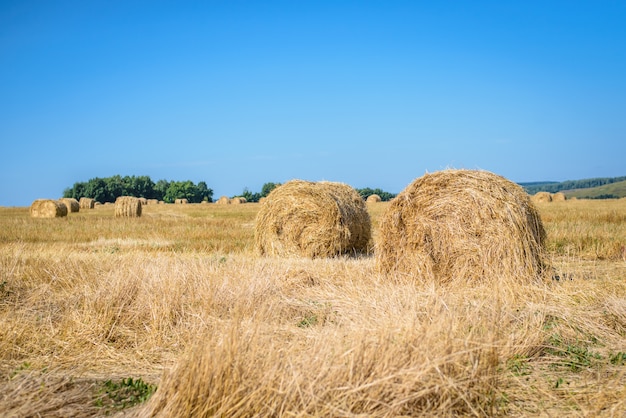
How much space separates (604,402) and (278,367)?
87.5 inches

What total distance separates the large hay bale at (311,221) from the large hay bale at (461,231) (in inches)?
133

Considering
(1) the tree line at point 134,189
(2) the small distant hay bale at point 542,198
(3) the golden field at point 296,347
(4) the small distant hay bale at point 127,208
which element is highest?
(1) the tree line at point 134,189

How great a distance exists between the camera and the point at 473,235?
847 centimetres

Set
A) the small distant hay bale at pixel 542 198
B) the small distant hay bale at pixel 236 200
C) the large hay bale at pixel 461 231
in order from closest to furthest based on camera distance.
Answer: the large hay bale at pixel 461 231
the small distant hay bale at pixel 542 198
the small distant hay bale at pixel 236 200

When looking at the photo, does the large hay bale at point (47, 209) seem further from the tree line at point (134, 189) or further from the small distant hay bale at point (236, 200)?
the tree line at point (134, 189)

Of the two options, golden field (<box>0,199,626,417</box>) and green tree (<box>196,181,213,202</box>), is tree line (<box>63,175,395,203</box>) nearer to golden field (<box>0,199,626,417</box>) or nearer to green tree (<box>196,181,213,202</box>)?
green tree (<box>196,181,213,202</box>)

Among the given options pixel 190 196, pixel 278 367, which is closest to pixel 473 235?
pixel 278 367

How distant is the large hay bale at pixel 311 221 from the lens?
493 inches

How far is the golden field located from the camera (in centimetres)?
357

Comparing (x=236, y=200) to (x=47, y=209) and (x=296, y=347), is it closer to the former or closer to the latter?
(x=47, y=209)

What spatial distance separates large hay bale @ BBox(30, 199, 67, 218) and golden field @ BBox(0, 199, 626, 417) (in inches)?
863

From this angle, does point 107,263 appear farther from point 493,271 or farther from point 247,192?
point 247,192

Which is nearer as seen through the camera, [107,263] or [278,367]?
[278,367]

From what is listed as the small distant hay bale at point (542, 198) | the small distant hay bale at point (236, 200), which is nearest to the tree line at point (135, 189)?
the small distant hay bale at point (236, 200)
